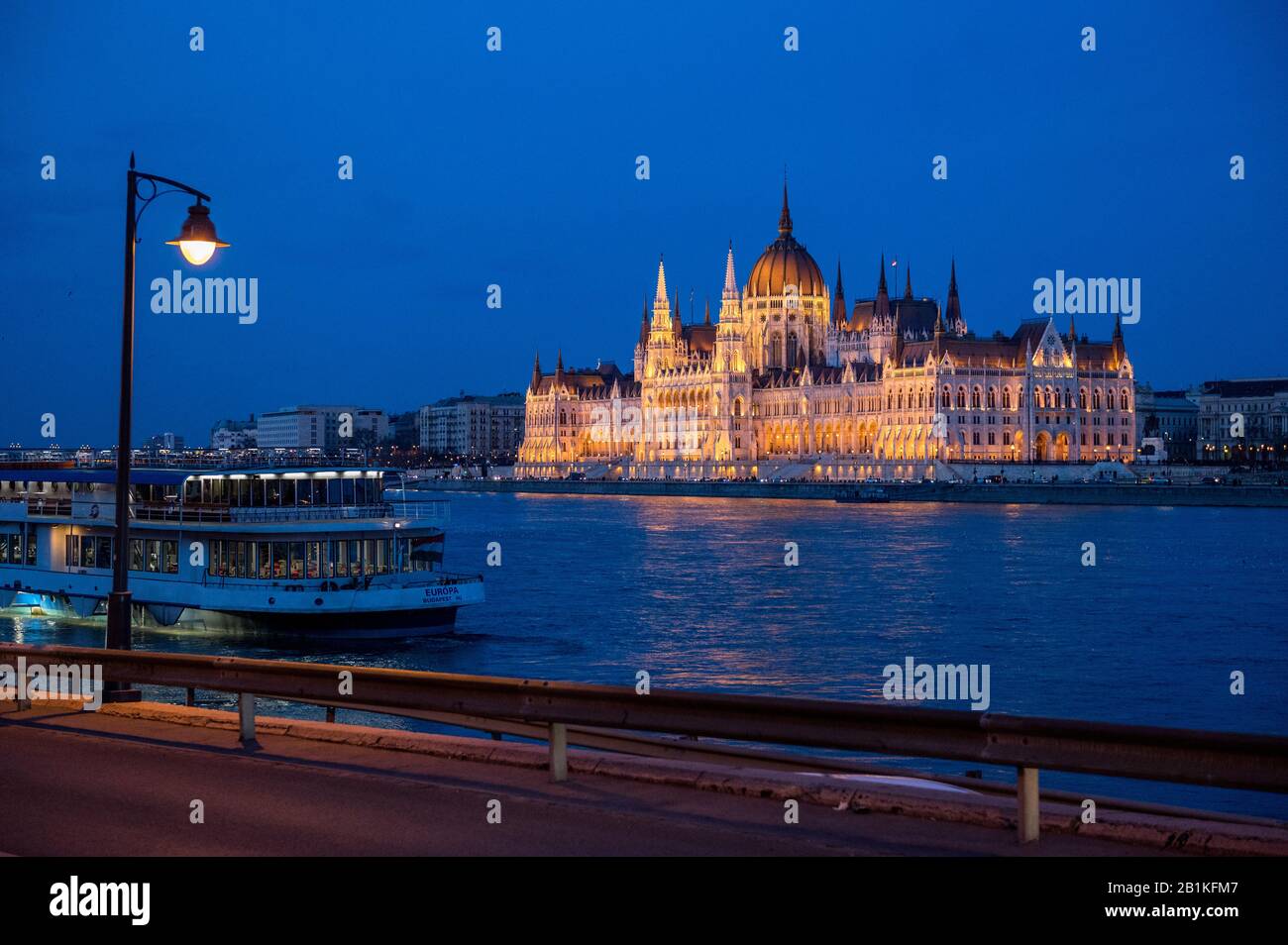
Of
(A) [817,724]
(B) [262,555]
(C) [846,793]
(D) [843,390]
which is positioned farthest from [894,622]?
(D) [843,390]

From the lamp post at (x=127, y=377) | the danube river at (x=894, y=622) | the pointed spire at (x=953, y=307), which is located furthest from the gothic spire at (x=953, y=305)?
the lamp post at (x=127, y=377)

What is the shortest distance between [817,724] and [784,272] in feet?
587

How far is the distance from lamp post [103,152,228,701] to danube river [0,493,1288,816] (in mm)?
10291

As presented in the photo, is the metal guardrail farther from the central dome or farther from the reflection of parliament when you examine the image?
the central dome

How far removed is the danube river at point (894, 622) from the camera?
28.1 metres

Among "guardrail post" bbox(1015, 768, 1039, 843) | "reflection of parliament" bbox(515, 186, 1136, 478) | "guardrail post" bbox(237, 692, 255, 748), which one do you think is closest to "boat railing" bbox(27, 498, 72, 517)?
"guardrail post" bbox(237, 692, 255, 748)

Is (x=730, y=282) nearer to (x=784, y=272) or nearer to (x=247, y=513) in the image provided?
(x=784, y=272)

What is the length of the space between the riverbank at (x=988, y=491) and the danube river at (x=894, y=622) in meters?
36.1

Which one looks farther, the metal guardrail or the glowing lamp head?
the glowing lamp head

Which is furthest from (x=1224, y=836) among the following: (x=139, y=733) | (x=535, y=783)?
(x=139, y=733)

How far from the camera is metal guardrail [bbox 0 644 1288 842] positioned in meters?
7.22

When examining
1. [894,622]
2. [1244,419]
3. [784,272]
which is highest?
[784,272]

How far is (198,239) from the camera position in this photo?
1336 cm
